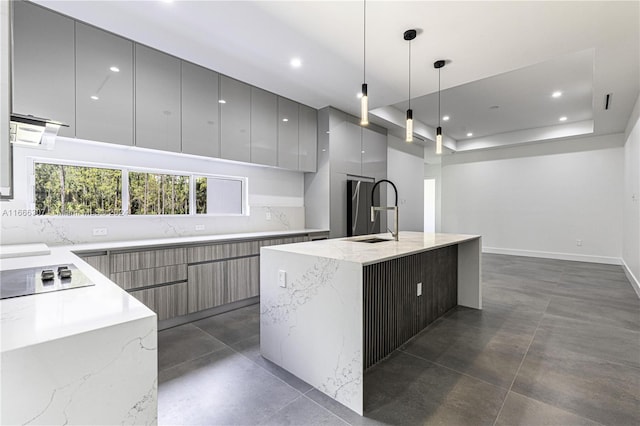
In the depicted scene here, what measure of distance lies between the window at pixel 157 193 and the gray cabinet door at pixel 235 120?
677mm

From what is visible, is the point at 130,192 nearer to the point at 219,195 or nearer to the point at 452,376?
the point at 219,195

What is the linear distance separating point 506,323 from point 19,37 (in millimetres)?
4954

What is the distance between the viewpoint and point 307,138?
4.53 meters

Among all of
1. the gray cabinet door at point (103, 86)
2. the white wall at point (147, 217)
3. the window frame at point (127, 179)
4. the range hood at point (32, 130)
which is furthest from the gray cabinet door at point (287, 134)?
the range hood at point (32, 130)

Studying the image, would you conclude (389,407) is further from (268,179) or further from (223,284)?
(268,179)

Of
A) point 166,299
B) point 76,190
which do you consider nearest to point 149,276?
point 166,299

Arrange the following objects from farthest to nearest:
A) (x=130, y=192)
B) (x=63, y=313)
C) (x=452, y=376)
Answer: (x=130, y=192) < (x=452, y=376) < (x=63, y=313)

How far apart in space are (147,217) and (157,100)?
124 centimetres

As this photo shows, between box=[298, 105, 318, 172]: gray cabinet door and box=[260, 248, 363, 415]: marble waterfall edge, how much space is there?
7.96 feet

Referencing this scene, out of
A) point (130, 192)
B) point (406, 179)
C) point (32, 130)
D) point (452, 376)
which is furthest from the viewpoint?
point (406, 179)

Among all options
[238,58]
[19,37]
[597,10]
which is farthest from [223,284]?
[597,10]

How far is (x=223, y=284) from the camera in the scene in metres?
3.29

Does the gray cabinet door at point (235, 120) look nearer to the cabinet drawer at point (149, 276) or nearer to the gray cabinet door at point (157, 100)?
the gray cabinet door at point (157, 100)

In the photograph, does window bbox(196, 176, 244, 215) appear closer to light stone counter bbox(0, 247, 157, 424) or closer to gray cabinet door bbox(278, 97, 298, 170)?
gray cabinet door bbox(278, 97, 298, 170)
